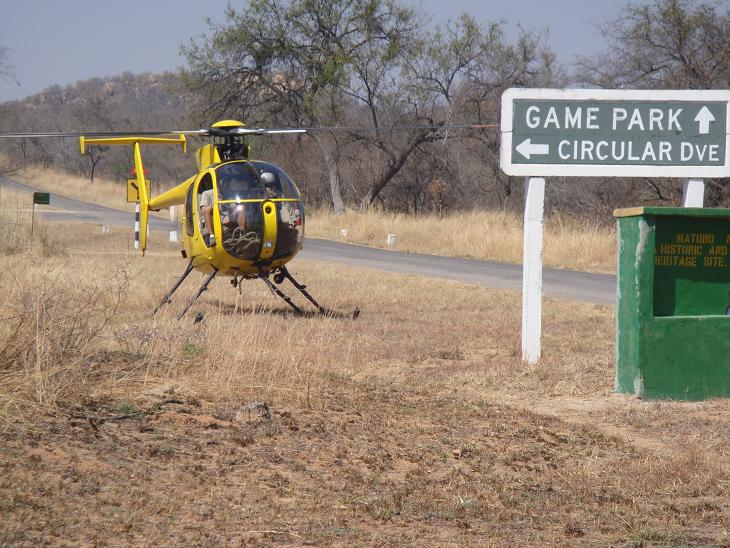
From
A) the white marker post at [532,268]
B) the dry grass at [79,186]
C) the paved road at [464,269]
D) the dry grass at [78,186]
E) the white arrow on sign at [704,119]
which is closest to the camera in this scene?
the white arrow on sign at [704,119]

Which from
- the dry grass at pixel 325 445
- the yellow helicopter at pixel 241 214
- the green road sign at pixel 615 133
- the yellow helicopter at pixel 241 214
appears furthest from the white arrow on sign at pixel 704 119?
the yellow helicopter at pixel 241 214

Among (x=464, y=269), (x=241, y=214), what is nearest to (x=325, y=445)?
(x=241, y=214)

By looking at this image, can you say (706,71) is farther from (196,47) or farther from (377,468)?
(377,468)

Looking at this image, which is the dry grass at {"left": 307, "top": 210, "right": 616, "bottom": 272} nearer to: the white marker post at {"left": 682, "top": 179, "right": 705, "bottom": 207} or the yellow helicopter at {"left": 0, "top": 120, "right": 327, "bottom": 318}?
the yellow helicopter at {"left": 0, "top": 120, "right": 327, "bottom": 318}

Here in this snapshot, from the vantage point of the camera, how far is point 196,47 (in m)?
37.8

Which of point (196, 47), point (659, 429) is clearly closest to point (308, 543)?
point (659, 429)

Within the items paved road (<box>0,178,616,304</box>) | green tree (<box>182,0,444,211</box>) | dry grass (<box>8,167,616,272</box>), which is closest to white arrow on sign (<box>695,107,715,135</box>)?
paved road (<box>0,178,616,304</box>)

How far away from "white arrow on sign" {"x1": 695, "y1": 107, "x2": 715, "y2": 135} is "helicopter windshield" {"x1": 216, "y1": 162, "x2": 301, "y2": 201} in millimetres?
5658

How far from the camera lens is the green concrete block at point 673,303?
8.20 m

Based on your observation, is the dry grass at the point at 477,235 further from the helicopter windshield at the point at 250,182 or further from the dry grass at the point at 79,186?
the dry grass at the point at 79,186

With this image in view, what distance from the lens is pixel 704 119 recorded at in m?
9.58

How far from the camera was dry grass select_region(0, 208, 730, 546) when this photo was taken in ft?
16.0

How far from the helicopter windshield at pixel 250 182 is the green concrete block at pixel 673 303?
5.68 m

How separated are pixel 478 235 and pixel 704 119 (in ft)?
61.3
